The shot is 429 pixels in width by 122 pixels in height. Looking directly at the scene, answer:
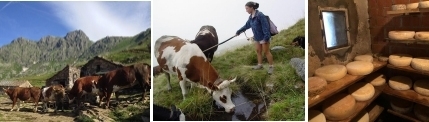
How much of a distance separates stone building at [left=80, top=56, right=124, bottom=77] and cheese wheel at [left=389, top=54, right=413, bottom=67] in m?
1.94

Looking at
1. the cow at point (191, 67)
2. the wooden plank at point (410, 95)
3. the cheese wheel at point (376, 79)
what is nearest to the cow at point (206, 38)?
the cow at point (191, 67)

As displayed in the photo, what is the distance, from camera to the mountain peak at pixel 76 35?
5.14 ft

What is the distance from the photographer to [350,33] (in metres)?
2.08

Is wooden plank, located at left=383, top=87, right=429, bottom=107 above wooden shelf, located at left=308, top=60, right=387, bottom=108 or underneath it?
underneath

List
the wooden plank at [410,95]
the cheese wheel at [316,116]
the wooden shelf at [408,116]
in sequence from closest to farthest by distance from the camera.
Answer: the cheese wheel at [316,116] → the wooden plank at [410,95] → the wooden shelf at [408,116]

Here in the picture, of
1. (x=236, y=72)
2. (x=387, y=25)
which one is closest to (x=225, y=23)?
(x=236, y=72)

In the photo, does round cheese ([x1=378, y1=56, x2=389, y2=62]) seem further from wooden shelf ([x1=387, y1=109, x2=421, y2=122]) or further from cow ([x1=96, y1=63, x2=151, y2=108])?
cow ([x1=96, y1=63, x2=151, y2=108])

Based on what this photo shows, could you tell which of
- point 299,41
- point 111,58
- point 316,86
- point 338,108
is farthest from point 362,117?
point 111,58

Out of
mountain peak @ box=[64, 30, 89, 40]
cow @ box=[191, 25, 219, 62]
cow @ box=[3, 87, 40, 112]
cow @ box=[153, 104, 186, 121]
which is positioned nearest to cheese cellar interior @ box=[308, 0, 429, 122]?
cow @ box=[191, 25, 219, 62]

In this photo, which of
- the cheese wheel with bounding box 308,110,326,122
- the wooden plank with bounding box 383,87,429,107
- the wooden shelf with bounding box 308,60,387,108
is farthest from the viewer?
the wooden plank with bounding box 383,87,429,107

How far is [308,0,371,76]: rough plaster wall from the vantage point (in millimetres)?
1725

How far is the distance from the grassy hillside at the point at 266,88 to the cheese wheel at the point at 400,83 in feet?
3.32

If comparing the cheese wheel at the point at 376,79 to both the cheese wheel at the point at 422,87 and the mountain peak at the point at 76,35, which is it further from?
the mountain peak at the point at 76,35

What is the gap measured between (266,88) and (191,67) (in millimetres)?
450
